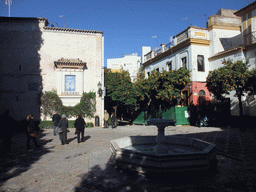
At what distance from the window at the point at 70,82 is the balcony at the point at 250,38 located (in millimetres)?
16917

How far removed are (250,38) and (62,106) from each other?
18683 mm

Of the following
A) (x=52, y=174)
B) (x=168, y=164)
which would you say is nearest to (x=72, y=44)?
(x=52, y=174)

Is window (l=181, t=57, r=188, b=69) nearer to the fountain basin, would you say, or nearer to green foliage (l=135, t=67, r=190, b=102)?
green foliage (l=135, t=67, r=190, b=102)

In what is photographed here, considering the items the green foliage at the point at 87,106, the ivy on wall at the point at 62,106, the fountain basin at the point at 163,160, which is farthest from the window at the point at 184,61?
the fountain basin at the point at 163,160

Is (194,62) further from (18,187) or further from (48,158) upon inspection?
(18,187)

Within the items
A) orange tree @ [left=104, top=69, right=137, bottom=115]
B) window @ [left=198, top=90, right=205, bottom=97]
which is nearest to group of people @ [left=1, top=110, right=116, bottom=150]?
orange tree @ [left=104, top=69, right=137, bottom=115]

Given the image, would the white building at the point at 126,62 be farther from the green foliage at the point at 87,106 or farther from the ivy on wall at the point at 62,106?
the ivy on wall at the point at 62,106

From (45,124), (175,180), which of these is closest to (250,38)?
(175,180)

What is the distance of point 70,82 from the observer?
19094mm

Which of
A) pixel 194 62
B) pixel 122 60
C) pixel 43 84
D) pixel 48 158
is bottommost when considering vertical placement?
pixel 48 158

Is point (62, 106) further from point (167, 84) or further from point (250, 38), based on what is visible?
point (250, 38)

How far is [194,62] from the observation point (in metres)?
18.9

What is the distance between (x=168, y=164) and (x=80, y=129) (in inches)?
252

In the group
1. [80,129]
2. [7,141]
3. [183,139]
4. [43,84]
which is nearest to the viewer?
[183,139]
